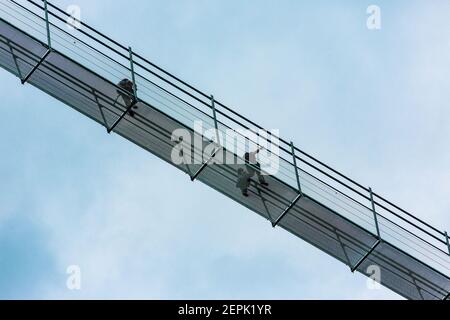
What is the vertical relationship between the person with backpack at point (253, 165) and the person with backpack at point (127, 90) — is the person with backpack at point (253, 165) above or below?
below

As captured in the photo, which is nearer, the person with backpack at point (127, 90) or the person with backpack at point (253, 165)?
the person with backpack at point (253, 165)

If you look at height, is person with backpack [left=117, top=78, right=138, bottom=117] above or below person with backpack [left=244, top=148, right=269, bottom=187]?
above

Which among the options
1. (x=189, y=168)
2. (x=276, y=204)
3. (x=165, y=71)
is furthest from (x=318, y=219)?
(x=165, y=71)

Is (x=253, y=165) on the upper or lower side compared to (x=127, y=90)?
lower

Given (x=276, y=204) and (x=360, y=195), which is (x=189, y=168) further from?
(x=360, y=195)

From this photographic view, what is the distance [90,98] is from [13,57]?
217 centimetres

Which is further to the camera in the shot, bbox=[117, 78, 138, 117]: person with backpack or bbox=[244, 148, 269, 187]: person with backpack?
bbox=[117, 78, 138, 117]: person with backpack

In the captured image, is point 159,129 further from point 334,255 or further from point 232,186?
point 334,255

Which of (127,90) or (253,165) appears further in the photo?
(127,90)

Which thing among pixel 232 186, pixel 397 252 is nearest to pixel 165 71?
pixel 232 186
